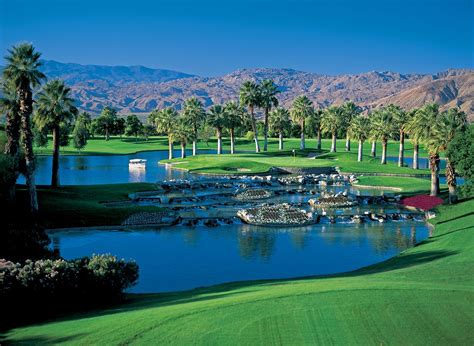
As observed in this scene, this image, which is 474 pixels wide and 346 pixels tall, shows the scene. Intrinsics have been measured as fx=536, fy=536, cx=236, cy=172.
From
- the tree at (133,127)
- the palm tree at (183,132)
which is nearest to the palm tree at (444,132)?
the palm tree at (183,132)

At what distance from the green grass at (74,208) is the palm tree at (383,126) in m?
51.3

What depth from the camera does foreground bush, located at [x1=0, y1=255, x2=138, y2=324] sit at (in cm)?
2000

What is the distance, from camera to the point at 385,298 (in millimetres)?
19328

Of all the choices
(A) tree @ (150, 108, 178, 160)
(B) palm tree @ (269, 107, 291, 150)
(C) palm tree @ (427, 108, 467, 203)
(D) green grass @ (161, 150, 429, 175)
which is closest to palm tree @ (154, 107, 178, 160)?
(A) tree @ (150, 108, 178, 160)

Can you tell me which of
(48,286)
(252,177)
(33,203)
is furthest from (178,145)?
(48,286)

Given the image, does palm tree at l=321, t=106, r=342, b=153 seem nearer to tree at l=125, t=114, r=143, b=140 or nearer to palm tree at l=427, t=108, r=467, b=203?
palm tree at l=427, t=108, r=467, b=203

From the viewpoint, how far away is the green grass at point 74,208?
43219 millimetres

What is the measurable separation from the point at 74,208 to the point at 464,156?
3391 cm

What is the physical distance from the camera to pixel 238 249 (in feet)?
121

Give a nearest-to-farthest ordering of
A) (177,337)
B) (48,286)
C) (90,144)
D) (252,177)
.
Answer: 1. (177,337)
2. (48,286)
3. (252,177)
4. (90,144)

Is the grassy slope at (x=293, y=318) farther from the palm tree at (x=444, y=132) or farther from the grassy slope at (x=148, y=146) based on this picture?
the grassy slope at (x=148, y=146)

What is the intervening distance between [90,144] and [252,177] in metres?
88.0

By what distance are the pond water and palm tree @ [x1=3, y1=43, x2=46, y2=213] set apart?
5233 mm

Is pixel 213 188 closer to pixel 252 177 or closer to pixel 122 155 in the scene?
pixel 252 177
